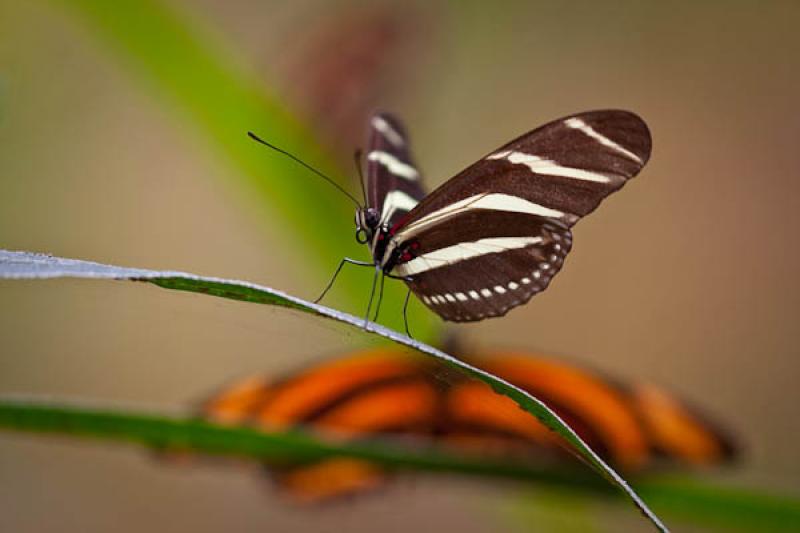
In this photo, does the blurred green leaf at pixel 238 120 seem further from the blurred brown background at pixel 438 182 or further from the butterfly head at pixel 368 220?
the blurred brown background at pixel 438 182

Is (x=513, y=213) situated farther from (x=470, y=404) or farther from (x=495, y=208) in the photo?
(x=470, y=404)

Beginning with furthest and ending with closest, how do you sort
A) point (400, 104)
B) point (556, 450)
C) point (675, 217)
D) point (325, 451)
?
point (675, 217)
point (400, 104)
point (556, 450)
point (325, 451)

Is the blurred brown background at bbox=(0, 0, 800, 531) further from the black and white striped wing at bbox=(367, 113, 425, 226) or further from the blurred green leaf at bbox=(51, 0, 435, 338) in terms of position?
the black and white striped wing at bbox=(367, 113, 425, 226)

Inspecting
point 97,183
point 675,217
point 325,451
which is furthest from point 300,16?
point 325,451

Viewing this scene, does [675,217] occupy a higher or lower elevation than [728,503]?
higher

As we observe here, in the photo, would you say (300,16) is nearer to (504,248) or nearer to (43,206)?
(43,206)

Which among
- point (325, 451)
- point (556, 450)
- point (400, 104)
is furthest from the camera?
point (400, 104)

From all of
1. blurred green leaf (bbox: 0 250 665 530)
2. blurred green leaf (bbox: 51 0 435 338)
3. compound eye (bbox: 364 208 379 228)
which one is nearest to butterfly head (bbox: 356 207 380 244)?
compound eye (bbox: 364 208 379 228)

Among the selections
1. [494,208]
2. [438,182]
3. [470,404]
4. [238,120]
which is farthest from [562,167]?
[438,182]
